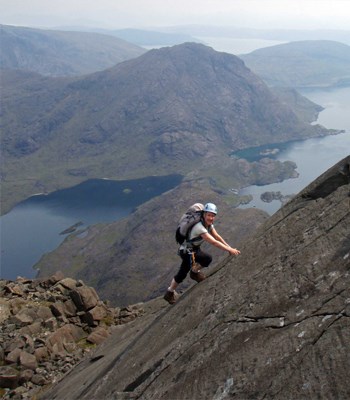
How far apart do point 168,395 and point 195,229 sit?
7006 millimetres

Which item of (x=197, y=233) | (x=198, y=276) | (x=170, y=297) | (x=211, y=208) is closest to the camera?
(x=211, y=208)

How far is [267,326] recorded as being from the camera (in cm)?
1345

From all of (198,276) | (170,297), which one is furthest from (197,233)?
(170,297)

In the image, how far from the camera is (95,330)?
34938mm

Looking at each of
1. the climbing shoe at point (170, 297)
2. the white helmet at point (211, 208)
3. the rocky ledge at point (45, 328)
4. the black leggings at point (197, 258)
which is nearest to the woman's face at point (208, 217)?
the white helmet at point (211, 208)

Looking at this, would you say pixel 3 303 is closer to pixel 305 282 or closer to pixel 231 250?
pixel 231 250

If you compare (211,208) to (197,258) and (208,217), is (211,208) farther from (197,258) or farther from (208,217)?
(197,258)

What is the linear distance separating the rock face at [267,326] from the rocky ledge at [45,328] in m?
8.56

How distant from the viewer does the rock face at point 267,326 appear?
37.5 feet

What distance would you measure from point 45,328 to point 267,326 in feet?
81.8

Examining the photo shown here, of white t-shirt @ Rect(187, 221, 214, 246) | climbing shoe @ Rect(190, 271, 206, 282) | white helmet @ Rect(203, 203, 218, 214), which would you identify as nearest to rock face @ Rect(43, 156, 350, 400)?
climbing shoe @ Rect(190, 271, 206, 282)

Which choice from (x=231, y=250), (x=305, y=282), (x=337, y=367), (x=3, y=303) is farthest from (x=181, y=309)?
(x=3, y=303)

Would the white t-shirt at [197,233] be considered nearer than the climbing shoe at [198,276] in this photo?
Yes

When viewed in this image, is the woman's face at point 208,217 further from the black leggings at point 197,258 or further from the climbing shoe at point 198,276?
the climbing shoe at point 198,276
